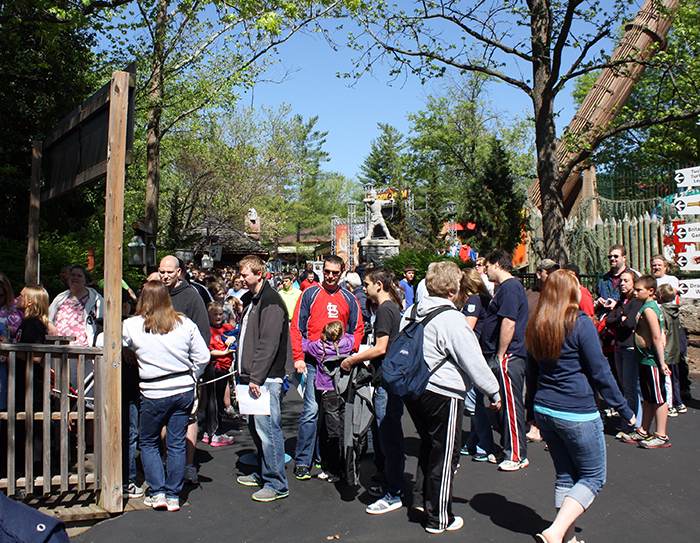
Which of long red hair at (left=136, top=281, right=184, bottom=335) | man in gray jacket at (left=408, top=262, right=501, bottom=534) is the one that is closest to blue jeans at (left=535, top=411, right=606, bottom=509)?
man in gray jacket at (left=408, top=262, right=501, bottom=534)

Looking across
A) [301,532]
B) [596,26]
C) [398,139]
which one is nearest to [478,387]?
[301,532]

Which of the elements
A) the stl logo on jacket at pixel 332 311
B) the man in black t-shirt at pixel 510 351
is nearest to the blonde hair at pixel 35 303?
the stl logo on jacket at pixel 332 311

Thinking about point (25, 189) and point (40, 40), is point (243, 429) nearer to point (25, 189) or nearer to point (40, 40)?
point (25, 189)

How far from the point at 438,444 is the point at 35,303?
12.5 ft

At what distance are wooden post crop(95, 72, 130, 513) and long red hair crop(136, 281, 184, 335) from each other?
176 millimetres

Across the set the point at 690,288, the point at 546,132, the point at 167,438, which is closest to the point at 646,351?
the point at 690,288

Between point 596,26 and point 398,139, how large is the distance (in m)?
62.3

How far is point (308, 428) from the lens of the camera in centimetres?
509

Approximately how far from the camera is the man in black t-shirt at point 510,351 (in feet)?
17.4

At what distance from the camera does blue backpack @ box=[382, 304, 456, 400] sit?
3.81 meters

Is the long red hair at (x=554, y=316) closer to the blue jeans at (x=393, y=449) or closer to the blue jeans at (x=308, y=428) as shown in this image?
the blue jeans at (x=393, y=449)

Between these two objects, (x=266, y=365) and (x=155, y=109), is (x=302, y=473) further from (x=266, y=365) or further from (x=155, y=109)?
(x=155, y=109)

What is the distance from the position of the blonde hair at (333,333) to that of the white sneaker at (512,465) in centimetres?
189

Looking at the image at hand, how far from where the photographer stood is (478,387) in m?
3.77
